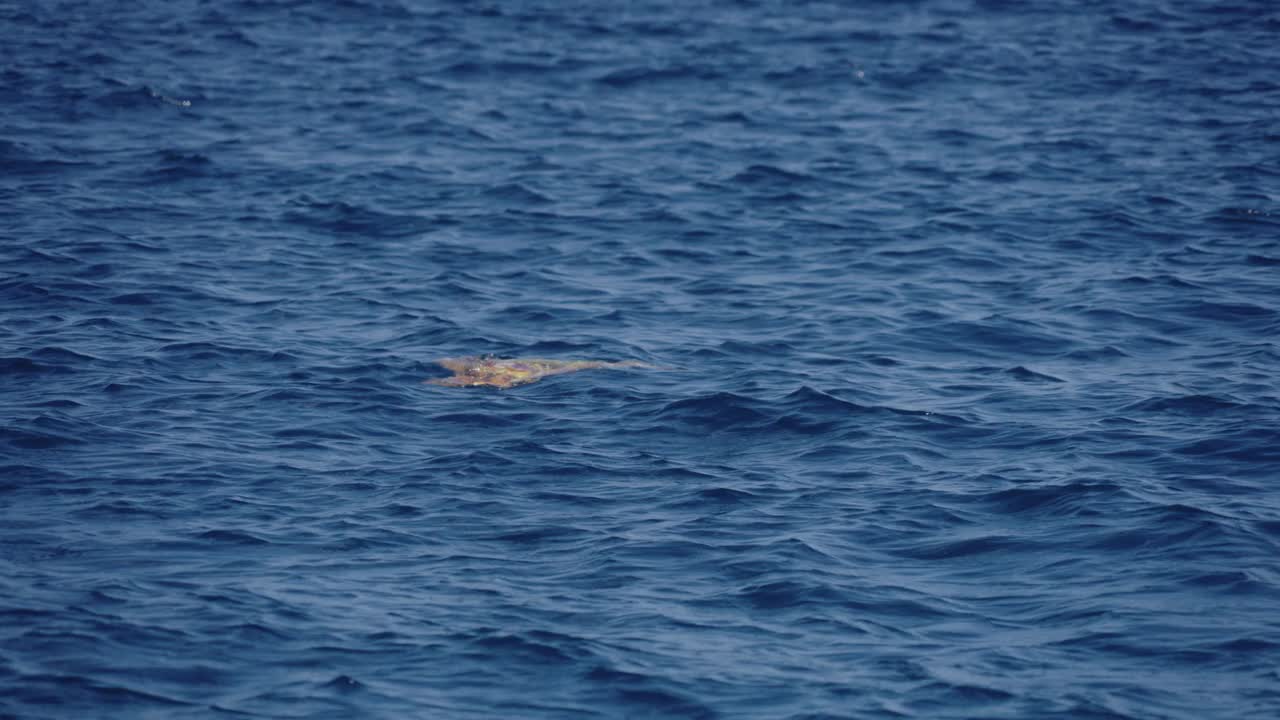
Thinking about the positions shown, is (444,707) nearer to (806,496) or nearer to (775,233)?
(806,496)

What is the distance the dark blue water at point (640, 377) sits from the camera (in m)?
10.4

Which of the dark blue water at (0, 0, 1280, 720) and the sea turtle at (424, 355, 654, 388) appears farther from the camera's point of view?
the sea turtle at (424, 355, 654, 388)

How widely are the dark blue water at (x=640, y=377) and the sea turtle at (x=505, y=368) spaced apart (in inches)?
10.1

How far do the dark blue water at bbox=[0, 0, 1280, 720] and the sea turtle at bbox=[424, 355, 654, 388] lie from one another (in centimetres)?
26

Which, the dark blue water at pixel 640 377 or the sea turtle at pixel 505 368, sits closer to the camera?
the dark blue water at pixel 640 377

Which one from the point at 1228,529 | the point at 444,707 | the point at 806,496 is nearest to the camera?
the point at 444,707

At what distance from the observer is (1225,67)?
1161 inches

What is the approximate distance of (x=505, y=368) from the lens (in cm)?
1630

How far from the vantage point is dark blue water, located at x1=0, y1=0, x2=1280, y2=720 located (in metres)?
10.4

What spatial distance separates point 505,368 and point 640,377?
59.5 inches

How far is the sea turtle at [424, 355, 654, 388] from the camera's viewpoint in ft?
52.5

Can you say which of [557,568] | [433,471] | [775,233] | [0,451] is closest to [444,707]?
[557,568]

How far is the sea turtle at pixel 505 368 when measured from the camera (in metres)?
16.0

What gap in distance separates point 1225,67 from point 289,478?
23.2 m
